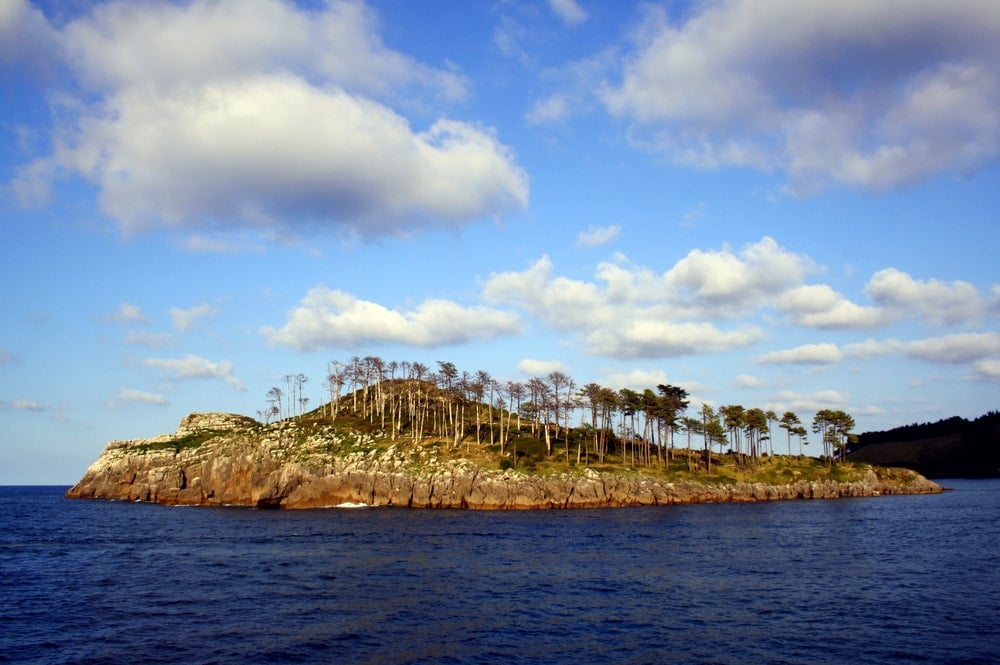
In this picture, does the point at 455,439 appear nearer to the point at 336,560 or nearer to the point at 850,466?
the point at 336,560

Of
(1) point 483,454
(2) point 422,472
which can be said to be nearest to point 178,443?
(2) point 422,472

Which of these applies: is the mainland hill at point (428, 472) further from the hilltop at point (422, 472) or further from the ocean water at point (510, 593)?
the ocean water at point (510, 593)

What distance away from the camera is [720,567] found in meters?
55.6

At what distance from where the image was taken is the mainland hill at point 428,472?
400 feet

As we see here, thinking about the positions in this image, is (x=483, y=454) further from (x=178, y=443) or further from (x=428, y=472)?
(x=178, y=443)

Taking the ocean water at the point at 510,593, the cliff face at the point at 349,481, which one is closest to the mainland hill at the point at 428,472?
the cliff face at the point at 349,481

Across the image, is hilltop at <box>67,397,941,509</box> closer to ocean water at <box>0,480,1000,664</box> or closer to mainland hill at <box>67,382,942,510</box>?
mainland hill at <box>67,382,942,510</box>

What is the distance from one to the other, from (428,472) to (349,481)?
16306mm

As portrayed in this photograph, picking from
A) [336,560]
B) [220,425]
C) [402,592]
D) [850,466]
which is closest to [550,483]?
[336,560]

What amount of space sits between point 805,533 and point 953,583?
29758mm

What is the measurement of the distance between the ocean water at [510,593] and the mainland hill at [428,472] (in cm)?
3441

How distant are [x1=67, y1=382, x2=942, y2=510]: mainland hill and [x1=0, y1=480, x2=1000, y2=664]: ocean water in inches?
1355

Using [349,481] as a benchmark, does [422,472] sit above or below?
above

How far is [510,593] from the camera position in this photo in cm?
4638
